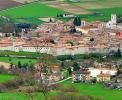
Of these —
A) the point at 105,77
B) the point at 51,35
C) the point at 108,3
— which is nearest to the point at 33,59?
the point at 105,77

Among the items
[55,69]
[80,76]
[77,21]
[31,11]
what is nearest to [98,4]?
[31,11]

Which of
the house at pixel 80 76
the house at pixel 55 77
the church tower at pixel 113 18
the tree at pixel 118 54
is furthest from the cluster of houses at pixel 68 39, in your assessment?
the house at pixel 55 77

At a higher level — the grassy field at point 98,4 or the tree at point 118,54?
the grassy field at point 98,4

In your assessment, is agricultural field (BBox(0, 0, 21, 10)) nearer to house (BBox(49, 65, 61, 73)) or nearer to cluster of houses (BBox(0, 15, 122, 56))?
cluster of houses (BBox(0, 15, 122, 56))

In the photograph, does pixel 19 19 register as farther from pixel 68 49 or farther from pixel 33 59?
pixel 33 59

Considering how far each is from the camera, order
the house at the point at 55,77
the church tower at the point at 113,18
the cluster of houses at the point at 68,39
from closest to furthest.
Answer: the house at the point at 55,77 → the cluster of houses at the point at 68,39 → the church tower at the point at 113,18

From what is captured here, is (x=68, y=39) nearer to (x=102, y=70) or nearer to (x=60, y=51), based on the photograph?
(x=60, y=51)

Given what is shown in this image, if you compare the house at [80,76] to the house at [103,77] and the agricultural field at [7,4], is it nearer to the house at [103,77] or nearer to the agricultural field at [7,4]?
the house at [103,77]
